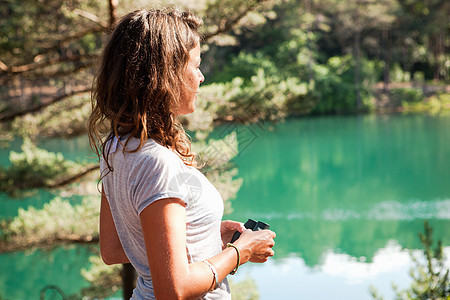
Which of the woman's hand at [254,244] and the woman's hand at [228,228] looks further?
the woman's hand at [228,228]

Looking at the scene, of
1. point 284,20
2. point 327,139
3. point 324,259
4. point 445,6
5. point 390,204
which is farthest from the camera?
point 445,6

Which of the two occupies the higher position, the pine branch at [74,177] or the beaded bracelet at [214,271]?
the beaded bracelet at [214,271]

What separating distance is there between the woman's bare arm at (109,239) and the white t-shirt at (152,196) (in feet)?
0.25

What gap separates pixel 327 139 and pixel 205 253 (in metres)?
15.4

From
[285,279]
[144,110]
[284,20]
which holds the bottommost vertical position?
[285,279]

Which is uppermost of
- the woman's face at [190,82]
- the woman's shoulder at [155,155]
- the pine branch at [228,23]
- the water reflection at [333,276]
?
the pine branch at [228,23]

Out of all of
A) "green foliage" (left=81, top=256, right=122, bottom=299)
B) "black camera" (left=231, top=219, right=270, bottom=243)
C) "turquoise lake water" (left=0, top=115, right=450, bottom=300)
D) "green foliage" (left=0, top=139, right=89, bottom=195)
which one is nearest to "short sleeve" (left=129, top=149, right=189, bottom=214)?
"black camera" (left=231, top=219, right=270, bottom=243)

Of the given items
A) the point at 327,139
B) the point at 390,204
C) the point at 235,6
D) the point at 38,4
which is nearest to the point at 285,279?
the point at 390,204

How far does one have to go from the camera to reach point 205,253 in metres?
0.83

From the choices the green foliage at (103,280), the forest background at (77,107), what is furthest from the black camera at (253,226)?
the green foliage at (103,280)

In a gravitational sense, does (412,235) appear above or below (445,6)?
below

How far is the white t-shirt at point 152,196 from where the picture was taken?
74 cm

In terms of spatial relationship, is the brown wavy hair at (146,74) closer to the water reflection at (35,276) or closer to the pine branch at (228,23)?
the pine branch at (228,23)

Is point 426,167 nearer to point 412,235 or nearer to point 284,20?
point 412,235
